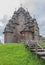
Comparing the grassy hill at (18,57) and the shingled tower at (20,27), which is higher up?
the shingled tower at (20,27)

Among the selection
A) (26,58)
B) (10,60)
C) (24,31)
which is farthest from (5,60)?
(24,31)

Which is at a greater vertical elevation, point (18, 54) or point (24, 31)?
point (24, 31)

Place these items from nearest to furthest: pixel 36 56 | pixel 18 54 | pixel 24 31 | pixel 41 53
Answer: pixel 41 53, pixel 36 56, pixel 18 54, pixel 24 31

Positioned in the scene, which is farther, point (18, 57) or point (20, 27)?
point (20, 27)

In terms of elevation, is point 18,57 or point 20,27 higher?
point 20,27

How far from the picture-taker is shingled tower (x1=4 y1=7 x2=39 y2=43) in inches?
1977

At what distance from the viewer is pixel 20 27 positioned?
51500 millimetres

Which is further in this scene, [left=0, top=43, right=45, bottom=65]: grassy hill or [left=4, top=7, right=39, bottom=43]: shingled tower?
[left=4, top=7, right=39, bottom=43]: shingled tower

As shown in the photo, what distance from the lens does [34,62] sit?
67.6 feet

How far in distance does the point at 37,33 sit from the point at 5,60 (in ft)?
104

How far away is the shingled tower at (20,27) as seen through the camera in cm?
5022

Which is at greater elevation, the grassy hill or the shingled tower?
the shingled tower

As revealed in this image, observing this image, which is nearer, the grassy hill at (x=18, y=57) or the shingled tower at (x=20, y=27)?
the grassy hill at (x=18, y=57)

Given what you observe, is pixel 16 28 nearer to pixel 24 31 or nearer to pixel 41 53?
pixel 24 31
